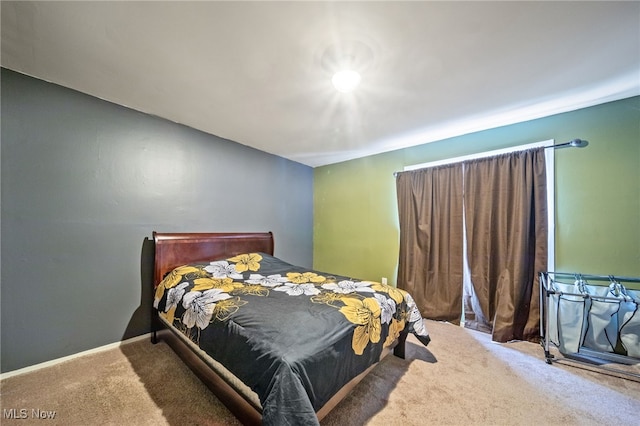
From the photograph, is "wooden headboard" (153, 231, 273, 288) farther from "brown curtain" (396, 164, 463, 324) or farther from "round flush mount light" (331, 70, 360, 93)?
"round flush mount light" (331, 70, 360, 93)

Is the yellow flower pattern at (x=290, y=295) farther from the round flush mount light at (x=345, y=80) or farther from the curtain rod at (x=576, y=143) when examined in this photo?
the curtain rod at (x=576, y=143)

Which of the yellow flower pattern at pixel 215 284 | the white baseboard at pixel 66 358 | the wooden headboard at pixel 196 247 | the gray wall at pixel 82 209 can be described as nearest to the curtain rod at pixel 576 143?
the yellow flower pattern at pixel 215 284

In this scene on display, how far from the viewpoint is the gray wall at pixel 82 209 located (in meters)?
1.77

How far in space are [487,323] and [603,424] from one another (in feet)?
3.92

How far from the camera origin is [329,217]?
408 centimetres

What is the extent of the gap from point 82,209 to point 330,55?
7.88 ft

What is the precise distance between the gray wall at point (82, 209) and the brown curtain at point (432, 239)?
2.53 metres

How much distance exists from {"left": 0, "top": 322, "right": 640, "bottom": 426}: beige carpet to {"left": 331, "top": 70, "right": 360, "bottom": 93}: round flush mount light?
223 cm

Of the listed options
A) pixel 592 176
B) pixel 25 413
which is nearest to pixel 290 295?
pixel 25 413

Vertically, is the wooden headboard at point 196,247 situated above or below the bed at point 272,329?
above

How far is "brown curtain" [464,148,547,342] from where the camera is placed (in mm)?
2295

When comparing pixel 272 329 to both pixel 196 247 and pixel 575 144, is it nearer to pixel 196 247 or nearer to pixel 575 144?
pixel 196 247

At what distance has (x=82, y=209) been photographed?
2031 millimetres

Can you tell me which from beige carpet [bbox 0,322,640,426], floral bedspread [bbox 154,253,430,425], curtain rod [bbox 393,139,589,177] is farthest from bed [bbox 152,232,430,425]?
curtain rod [bbox 393,139,589,177]
